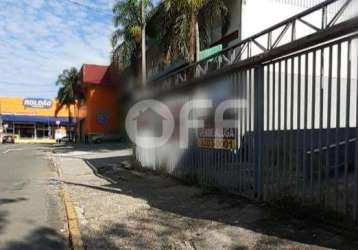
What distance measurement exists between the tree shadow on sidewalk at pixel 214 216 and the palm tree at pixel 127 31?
15916 mm

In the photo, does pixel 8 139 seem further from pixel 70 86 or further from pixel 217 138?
pixel 217 138

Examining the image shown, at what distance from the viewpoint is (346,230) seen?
5984 mm

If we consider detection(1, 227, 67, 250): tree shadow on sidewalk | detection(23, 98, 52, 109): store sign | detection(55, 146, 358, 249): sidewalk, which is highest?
detection(23, 98, 52, 109): store sign

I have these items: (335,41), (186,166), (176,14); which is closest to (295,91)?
(335,41)

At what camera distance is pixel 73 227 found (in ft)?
Answer: 25.6

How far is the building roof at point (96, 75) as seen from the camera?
2320 inches

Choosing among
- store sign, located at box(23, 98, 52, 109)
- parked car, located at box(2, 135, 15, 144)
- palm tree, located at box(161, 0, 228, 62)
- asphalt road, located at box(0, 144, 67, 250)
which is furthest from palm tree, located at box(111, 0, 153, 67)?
store sign, located at box(23, 98, 52, 109)

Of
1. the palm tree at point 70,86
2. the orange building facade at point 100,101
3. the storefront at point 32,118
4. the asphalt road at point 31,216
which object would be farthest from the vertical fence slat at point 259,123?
the storefront at point 32,118

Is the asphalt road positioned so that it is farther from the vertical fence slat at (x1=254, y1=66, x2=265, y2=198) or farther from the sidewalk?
the vertical fence slat at (x1=254, y1=66, x2=265, y2=198)

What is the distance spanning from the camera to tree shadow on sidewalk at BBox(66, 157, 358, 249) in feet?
19.9

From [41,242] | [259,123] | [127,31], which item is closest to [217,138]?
[259,123]

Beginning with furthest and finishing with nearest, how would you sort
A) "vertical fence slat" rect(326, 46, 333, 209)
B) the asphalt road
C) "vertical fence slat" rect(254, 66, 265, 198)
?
"vertical fence slat" rect(254, 66, 265, 198)
the asphalt road
"vertical fence slat" rect(326, 46, 333, 209)

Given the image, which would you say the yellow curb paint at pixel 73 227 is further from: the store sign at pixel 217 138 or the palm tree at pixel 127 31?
the palm tree at pixel 127 31

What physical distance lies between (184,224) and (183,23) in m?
14.6
